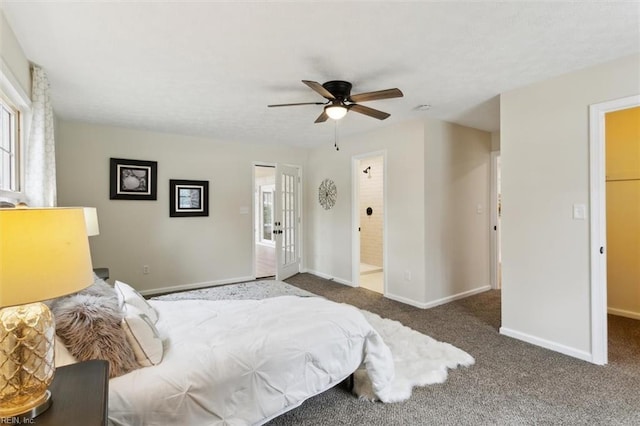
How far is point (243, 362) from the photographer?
5.50 ft

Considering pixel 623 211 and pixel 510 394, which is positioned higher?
pixel 623 211

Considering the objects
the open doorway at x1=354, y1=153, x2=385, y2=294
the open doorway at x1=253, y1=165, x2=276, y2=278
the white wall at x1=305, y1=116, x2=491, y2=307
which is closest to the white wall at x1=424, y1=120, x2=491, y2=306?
the white wall at x1=305, y1=116, x2=491, y2=307

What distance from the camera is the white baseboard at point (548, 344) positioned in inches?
107

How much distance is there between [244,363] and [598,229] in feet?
9.51

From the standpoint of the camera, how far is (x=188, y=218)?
5004 millimetres

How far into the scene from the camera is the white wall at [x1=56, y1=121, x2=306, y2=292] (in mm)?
4258

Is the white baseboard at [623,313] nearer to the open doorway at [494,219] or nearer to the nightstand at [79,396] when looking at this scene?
the open doorway at [494,219]

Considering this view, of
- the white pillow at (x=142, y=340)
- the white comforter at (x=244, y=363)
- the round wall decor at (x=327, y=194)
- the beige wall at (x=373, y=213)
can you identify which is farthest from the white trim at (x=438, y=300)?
the white pillow at (x=142, y=340)

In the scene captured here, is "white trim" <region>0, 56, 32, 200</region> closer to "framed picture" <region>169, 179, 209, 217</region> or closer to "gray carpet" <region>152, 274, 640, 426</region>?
"gray carpet" <region>152, 274, 640, 426</region>

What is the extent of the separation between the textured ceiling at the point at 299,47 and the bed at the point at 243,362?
1.85 m

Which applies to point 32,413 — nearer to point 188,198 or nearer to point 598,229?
point 598,229

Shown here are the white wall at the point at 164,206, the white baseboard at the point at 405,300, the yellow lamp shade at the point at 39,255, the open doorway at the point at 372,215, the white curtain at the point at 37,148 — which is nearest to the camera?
the yellow lamp shade at the point at 39,255

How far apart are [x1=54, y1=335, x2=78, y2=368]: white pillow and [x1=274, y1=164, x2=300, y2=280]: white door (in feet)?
13.6

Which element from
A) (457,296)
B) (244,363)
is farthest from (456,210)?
(244,363)
